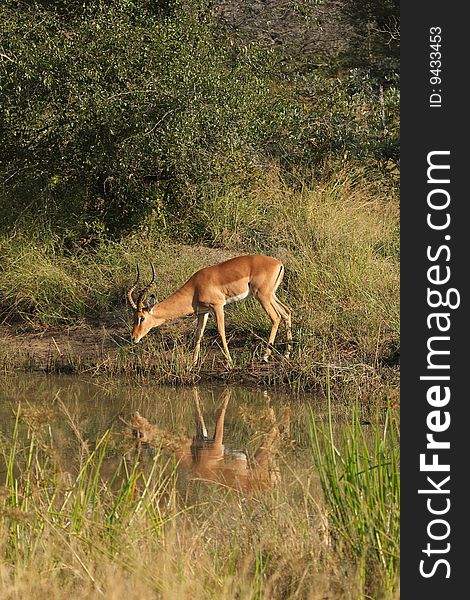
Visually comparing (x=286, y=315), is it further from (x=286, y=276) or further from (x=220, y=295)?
(x=286, y=276)

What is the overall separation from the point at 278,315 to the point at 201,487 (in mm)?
5555

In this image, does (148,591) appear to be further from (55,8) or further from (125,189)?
(55,8)

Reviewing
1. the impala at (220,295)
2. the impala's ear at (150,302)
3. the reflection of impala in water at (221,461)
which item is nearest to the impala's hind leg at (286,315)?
the impala at (220,295)

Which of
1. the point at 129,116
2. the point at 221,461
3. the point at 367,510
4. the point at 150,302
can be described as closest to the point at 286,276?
the point at 150,302

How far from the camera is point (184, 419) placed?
11.3m

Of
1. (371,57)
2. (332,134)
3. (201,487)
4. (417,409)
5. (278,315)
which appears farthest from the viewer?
(371,57)

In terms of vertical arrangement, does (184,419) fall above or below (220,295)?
below

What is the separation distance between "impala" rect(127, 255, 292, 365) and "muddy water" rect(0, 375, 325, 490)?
849 millimetres

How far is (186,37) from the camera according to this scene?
16.0 meters

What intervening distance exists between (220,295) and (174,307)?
0.56 meters

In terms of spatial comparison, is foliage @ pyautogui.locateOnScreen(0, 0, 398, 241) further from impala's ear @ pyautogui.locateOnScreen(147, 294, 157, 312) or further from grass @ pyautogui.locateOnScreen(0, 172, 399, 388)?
impala's ear @ pyautogui.locateOnScreen(147, 294, 157, 312)

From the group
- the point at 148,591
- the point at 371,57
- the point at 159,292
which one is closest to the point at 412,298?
the point at 148,591

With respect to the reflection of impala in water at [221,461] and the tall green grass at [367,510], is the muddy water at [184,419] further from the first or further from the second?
the tall green grass at [367,510]

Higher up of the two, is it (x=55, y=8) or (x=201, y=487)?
(x=55, y=8)
